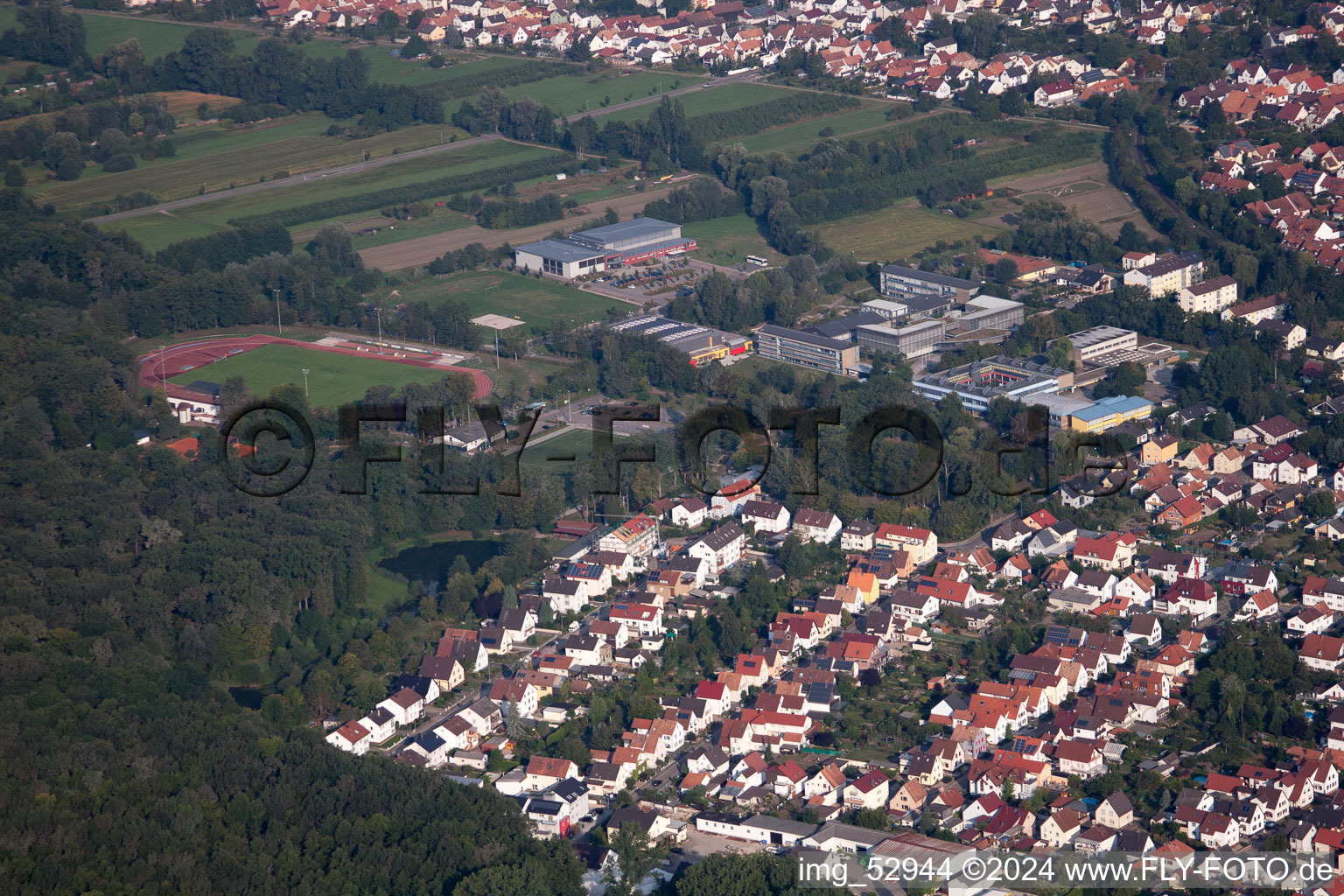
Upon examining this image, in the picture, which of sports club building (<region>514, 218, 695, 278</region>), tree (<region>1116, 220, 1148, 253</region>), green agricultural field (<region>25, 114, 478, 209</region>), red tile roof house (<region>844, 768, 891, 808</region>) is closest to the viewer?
red tile roof house (<region>844, 768, 891, 808</region>)

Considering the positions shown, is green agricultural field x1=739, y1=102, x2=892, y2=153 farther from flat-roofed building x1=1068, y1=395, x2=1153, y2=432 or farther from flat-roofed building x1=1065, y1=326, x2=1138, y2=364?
flat-roofed building x1=1068, y1=395, x2=1153, y2=432

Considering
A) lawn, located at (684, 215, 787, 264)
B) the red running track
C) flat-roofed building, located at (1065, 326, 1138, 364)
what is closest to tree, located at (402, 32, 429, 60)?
lawn, located at (684, 215, 787, 264)

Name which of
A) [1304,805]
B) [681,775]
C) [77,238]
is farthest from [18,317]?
[1304,805]

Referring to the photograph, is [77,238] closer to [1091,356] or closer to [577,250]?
[577,250]

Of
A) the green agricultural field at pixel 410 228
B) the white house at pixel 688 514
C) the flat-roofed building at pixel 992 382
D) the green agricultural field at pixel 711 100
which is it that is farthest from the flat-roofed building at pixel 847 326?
the green agricultural field at pixel 711 100

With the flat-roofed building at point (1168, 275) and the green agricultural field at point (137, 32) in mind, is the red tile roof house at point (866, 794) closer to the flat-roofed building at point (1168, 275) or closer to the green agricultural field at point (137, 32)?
the flat-roofed building at point (1168, 275)

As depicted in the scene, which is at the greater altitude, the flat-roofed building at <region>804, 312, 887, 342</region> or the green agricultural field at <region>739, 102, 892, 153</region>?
the green agricultural field at <region>739, 102, 892, 153</region>
